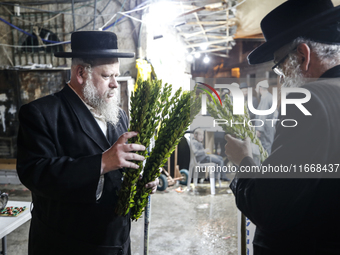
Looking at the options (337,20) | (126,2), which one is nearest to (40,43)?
(126,2)

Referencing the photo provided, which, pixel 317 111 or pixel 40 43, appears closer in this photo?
pixel 317 111

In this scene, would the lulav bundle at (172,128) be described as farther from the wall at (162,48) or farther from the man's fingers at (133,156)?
the wall at (162,48)

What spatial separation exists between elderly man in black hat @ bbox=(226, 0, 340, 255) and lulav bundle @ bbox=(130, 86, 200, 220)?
382 mm

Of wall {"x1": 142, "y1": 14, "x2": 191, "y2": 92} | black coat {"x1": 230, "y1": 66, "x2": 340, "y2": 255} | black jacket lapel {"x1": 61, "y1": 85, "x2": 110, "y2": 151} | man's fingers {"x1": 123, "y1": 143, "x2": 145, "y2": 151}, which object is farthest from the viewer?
wall {"x1": 142, "y1": 14, "x2": 191, "y2": 92}

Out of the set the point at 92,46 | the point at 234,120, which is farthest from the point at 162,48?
the point at 234,120

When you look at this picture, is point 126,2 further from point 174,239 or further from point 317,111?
point 317,111

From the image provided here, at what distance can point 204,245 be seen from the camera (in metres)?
3.61

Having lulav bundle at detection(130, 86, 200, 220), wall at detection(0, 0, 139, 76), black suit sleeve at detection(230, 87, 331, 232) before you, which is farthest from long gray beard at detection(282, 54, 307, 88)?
wall at detection(0, 0, 139, 76)

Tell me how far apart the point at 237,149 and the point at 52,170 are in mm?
910

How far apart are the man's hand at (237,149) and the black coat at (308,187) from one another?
21 cm

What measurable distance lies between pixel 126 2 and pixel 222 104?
463 centimetres

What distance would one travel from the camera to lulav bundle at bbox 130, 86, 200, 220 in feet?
4.61

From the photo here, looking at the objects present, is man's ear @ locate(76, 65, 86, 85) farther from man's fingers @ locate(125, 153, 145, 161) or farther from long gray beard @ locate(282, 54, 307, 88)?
long gray beard @ locate(282, 54, 307, 88)

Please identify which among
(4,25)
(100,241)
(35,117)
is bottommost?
(100,241)
